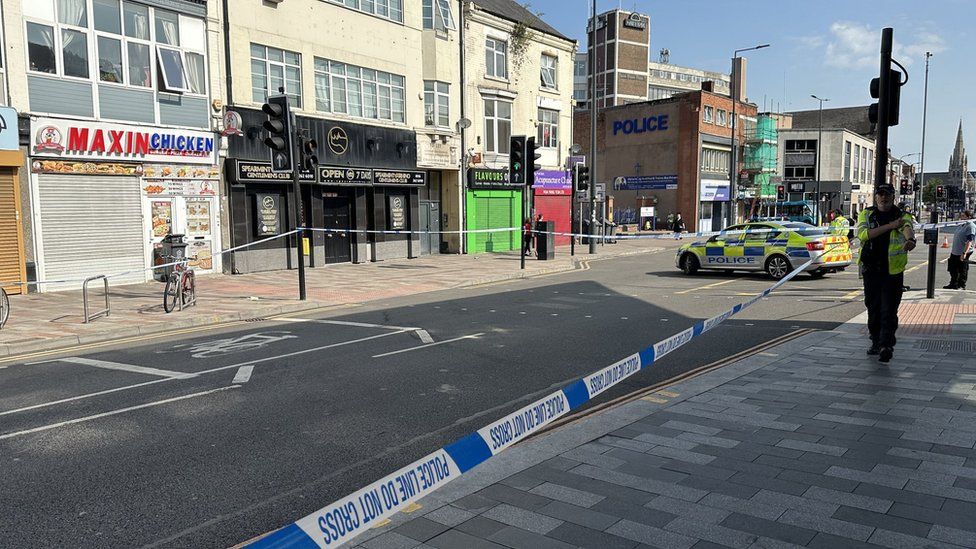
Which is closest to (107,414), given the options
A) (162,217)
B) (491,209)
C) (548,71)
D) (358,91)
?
(162,217)

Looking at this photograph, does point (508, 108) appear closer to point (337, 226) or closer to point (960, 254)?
point (337, 226)

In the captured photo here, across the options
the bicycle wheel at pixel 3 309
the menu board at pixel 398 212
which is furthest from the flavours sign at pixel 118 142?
the menu board at pixel 398 212

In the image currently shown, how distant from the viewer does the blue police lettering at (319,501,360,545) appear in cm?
244

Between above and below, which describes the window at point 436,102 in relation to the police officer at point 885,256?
above

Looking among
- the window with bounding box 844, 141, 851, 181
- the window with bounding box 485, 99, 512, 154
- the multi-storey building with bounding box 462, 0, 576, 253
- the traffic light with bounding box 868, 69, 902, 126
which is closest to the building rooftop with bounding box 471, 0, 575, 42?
the multi-storey building with bounding box 462, 0, 576, 253

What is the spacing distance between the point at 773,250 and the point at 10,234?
1843 cm

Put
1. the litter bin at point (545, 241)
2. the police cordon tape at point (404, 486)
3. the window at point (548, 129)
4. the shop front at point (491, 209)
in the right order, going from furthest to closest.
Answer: the window at point (548, 129)
the shop front at point (491, 209)
the litter bin at point (545, 241)
the police cordon tape at point (404, 486)

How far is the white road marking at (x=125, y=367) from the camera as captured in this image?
801cm

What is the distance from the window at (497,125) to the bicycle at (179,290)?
17.8m

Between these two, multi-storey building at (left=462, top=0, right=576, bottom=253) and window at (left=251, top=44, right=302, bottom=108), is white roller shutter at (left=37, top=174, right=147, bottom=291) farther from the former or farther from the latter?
multi-storey building at (left=462, top=0, right=576, bottom=253)

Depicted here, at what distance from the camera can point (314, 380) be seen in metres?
7.62

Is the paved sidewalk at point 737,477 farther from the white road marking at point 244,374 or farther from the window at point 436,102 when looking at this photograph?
the window at point 436,102

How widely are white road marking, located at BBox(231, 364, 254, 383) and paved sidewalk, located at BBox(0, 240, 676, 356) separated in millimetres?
3969

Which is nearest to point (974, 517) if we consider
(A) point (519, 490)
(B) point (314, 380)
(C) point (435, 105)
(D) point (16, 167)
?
(A) point (519, 490)
